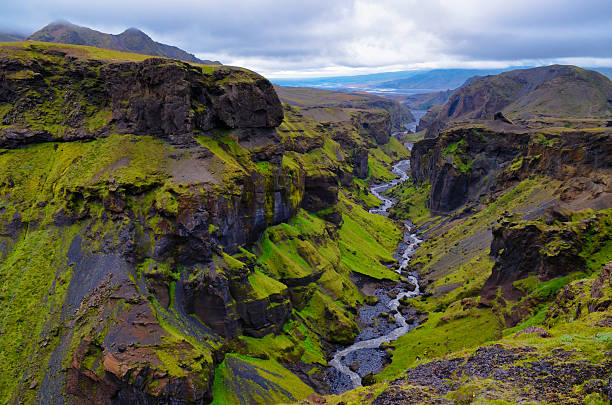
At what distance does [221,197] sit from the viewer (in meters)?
65.9

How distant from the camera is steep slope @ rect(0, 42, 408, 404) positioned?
4753 centimetres

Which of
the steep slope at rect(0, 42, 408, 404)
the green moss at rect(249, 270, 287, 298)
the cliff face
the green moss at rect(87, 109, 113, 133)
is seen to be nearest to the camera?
the steep slope at rect(0, 42, 408, 404)

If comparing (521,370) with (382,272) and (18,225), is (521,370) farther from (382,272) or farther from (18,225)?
(382,272)

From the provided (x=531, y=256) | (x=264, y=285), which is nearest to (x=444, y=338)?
(x=531, y=256)

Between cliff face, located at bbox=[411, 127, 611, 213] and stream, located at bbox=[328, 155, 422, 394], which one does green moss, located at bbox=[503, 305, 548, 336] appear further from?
cliff face, located at bbox=[411, 127, 611, 213]

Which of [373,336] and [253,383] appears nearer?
[253,383]

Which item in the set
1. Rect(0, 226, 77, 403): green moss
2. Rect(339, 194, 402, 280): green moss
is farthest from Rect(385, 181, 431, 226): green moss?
Rect(0, 226, 77, 403): green moss

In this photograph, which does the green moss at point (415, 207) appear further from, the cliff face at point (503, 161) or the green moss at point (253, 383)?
the green moss at point (253, 383)

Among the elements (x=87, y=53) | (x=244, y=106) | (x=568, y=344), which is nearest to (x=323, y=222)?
(x=244, y=106)

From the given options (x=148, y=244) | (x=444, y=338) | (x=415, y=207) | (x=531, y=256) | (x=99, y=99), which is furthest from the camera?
(x=415, y=207)

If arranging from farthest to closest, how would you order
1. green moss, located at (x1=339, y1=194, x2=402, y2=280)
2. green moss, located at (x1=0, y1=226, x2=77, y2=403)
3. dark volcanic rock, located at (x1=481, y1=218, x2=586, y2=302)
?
green moss, located at (x1=339, y1=194, x2=402, y2=280) < dark volcanic rock, located at (x1=481, y1=218, x2=586, y2=302) < green moss, located at (x1=0, y1=226, x2=77, y2=403)

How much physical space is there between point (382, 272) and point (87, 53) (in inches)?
3591

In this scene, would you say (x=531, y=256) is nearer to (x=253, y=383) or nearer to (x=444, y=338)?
(x=444, y=338)

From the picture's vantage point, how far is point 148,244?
58688 millimetres
